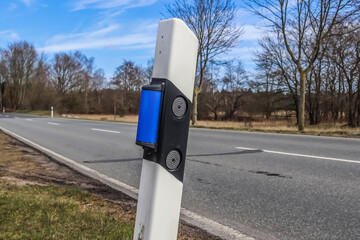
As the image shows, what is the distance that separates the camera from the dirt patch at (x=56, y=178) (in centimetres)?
272

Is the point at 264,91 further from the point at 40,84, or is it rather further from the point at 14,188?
the point at 40,84

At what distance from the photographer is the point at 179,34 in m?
1.04

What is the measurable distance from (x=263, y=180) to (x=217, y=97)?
41874mm

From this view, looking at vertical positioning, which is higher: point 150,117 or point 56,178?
point 150,117

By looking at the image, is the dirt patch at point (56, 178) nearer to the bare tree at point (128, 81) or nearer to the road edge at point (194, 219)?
the road edge at point (194, 219)

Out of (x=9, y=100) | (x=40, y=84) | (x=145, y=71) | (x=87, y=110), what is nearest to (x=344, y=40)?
(x=145, y=71)

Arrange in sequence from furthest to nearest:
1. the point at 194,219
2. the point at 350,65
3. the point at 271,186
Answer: the point at 350,65 < the point at 271,186 < the point at 194,219

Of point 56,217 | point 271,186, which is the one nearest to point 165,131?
point 56,217

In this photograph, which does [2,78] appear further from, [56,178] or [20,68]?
[56,178]

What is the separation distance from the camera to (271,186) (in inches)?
159

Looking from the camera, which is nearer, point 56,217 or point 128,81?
point 56,217

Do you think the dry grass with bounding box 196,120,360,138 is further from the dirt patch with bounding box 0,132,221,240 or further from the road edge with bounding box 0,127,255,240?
the dirt patch with bounding box 0,132,221,240

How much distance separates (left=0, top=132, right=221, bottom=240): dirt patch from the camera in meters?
2.72

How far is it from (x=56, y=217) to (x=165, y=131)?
2111 millimetres
